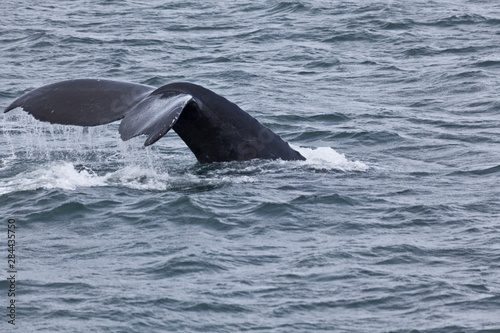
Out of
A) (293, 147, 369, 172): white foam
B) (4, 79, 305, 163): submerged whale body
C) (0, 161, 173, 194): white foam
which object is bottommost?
(293, 147, 369, 172): white foam

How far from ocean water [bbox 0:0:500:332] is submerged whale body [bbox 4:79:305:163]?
259 mm

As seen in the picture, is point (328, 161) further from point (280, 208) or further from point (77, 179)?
point (77, 179)

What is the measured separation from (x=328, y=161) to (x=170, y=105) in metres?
2.85

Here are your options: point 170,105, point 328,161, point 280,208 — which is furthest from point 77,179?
point 328,161

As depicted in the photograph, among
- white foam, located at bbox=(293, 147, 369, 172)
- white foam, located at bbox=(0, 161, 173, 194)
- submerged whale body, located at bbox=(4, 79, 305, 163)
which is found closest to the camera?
submerged whale body, located at bbox=(4, 79, 305, 163)

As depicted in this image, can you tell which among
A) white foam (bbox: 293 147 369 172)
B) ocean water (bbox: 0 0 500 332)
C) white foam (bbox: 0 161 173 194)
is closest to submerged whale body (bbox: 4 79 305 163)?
ocean water (bbox: 0 0 500 332)

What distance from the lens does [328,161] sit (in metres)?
10.6

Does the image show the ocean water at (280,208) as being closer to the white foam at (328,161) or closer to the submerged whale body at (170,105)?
the white foam at (328,161)

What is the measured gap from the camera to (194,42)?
62.4 feet

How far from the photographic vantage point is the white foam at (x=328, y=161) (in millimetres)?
10332

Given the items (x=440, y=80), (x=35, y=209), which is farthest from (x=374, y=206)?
(x=440, y=80)

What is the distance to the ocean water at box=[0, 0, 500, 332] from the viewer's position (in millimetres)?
6777

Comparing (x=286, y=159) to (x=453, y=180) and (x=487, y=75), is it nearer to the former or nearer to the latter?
(x=453, y=180)

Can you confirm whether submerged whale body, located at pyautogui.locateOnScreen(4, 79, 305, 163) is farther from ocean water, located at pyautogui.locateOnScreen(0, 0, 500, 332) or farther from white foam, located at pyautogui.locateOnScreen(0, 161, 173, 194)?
white foam, located at pyautogui.locateOnScreen(0, 161, 173, 194)
